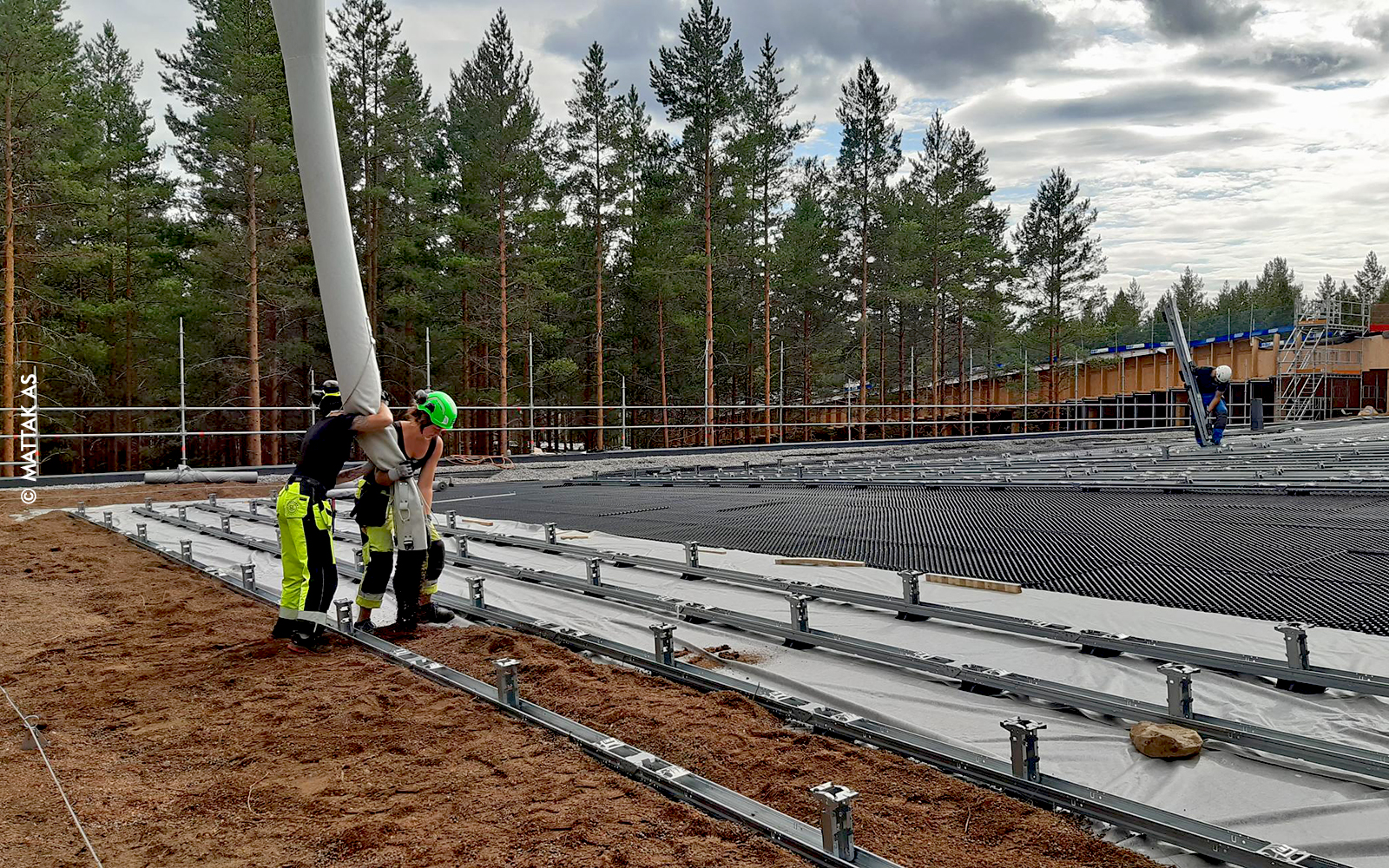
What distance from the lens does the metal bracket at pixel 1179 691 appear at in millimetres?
2562

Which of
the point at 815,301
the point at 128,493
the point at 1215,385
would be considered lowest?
the point at 128,493

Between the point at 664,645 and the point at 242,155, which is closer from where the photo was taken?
the point at 664,645

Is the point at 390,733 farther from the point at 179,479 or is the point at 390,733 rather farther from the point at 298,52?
the point at 179,479

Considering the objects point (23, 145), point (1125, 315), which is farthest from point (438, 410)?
point (1125, 315)

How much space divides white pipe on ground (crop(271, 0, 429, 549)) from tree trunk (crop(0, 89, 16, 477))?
58.7 ft

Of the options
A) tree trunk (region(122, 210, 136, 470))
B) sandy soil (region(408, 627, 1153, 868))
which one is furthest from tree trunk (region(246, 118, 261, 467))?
sandy soil (region(408, 627, 1153, 868))

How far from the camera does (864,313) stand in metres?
31.2

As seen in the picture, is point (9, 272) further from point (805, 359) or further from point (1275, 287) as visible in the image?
point (1275, 287)

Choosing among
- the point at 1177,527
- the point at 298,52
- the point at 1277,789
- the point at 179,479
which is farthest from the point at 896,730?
the point at 179,479

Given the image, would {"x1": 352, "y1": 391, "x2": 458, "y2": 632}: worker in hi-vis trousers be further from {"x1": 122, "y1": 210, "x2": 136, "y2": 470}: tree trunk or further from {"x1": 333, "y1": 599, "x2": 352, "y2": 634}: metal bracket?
{"x1": 122, "y1": 210, "x2": 136, "y2": 470}: tree trunk

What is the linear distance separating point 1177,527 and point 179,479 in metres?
15.5

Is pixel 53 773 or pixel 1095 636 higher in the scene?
pixel 1095 636

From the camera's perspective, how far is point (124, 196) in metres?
25.3

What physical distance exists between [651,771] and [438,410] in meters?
2.49
